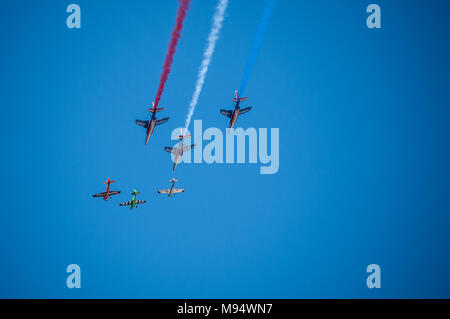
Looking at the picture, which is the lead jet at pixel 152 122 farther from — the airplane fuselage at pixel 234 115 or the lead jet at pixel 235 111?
the airplane fuselage at pixel 234 115

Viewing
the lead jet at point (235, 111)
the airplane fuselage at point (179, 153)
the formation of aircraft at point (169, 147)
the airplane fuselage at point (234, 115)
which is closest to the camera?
the formation of aircraft at point (169, 147)

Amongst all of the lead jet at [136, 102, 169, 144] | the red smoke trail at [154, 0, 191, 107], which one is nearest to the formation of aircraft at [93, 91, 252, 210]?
the lead jet at [136, 102, 169, 144]

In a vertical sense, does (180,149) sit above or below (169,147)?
below

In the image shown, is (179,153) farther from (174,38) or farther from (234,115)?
(174,38)

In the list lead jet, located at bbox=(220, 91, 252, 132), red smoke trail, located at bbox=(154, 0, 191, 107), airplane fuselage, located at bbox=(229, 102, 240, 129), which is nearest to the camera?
red smoke trail, located at bbox=(154, 0, 191, 107)

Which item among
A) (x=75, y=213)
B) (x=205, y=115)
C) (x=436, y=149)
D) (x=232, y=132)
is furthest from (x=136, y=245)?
(x=436, y=149)


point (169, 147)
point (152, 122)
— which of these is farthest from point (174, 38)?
point (169, 147)

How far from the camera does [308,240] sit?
60969mm

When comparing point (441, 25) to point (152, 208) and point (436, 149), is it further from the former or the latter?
point (152, 208)

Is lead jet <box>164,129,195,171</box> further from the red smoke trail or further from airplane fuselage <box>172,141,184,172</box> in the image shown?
the red smoke trail

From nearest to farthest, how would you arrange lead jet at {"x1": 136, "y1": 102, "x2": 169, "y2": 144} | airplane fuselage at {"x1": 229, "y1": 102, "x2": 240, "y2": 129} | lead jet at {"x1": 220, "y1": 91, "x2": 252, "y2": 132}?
1. lead jet at {"x1": 136, "y1": 102, "x2": 169, "y2": 144}
2. lead jet at {"x1": 220, "y1": 91, "x2": 252, "y2": 132}
3. airplane fuselage at {"x1": 229, "y1": 102, "x2": 240, "y2": 129}

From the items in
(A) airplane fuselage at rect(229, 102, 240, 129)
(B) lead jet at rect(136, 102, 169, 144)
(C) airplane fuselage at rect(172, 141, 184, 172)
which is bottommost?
(C) airplane fuselage at rect(172, 141, 184, 172)

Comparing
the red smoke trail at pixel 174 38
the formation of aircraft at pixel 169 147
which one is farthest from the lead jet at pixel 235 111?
the red smoke trail at pixel 174 38

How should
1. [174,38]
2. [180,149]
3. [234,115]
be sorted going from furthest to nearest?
[234,115] → [180,149] → [174,38]
